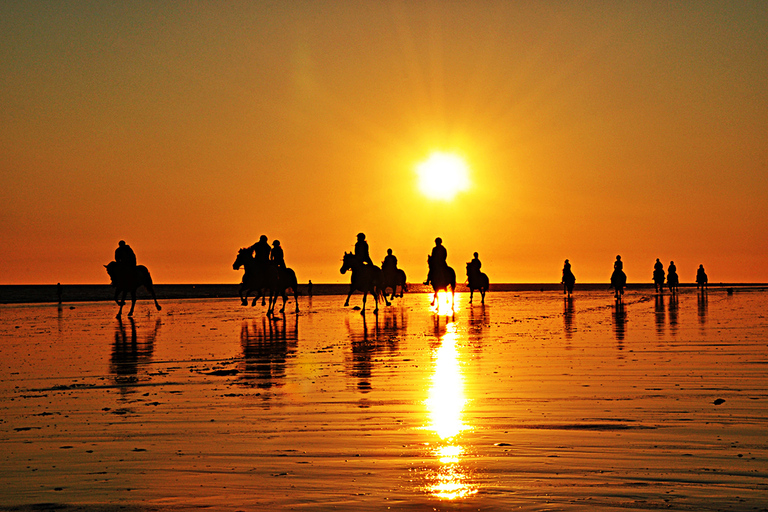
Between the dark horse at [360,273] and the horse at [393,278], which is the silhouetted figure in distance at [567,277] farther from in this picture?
the dark horse at [360,273]

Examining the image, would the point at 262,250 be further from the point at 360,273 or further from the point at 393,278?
the point at 393,278

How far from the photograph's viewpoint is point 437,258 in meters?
36.0

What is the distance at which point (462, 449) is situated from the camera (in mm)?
6387

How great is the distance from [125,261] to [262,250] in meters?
5.82

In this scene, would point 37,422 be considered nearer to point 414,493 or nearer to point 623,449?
point 414,493

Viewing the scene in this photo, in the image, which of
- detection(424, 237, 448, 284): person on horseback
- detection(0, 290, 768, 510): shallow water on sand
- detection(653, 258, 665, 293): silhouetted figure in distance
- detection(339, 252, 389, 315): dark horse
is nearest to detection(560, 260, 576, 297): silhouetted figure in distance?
detection(653, 258, 665, 293): silhouetted figure in distance

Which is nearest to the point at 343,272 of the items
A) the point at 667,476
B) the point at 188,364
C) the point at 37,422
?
the point at 188,364

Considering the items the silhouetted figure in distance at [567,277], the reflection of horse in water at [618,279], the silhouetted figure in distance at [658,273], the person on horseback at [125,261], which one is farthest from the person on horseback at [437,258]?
the silhouetted figure in distance at [658,273]

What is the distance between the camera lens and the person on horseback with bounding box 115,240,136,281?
32438mm

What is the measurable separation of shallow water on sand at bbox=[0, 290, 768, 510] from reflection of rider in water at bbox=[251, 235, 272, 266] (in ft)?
51.5

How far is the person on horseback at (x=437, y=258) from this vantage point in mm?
35500

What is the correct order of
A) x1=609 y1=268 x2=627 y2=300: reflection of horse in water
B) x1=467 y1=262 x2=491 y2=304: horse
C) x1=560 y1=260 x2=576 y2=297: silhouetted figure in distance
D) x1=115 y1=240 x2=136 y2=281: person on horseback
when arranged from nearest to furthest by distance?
1. x1=115 y1=240 x2=136 y2=281: person on horseback
2. x1=467 y1=262 x2=491 y2=304: horse
3. x1=609 y1=268 x2=627 y2=300: reflection of horse in water
4. x1=560 y1=260 x2=576 y2=297: silhouetted figure in distance

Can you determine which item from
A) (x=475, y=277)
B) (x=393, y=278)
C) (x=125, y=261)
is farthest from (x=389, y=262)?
(x=125, y=261)

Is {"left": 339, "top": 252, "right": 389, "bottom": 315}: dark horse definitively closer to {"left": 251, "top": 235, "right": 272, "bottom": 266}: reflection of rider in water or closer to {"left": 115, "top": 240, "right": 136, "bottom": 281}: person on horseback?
{"left": 251, "top": 235, "right": 272, "bottom": 266}: reflection of rider in water
